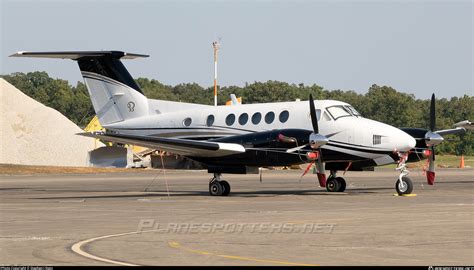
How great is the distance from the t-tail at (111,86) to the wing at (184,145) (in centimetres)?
542

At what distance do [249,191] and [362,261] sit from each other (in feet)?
67.2

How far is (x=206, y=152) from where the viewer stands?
28.3m

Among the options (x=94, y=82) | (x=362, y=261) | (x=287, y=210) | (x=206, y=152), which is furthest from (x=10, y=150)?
(x=362, y=261)

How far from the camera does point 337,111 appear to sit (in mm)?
28594

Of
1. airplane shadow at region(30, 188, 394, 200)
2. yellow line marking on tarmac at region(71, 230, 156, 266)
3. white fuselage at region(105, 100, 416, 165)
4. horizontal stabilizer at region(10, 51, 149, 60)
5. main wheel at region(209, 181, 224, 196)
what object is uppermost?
horizontal stabilizer at region(10, 51, 149, 60)

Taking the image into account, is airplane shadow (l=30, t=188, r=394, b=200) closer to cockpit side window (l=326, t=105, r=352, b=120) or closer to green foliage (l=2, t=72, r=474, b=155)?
cockpit side window (l=326, t=105, r=352, b=120)

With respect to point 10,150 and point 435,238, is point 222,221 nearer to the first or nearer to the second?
point 435,238

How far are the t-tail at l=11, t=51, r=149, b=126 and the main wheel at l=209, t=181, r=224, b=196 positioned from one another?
616cm

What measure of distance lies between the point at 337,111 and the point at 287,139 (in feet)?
8.58

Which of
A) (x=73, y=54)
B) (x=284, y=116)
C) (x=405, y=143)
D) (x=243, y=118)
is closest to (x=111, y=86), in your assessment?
(x=73, y=54)

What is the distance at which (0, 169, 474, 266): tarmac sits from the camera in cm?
1244

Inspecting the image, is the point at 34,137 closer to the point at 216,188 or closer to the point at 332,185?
the point at 216,188
